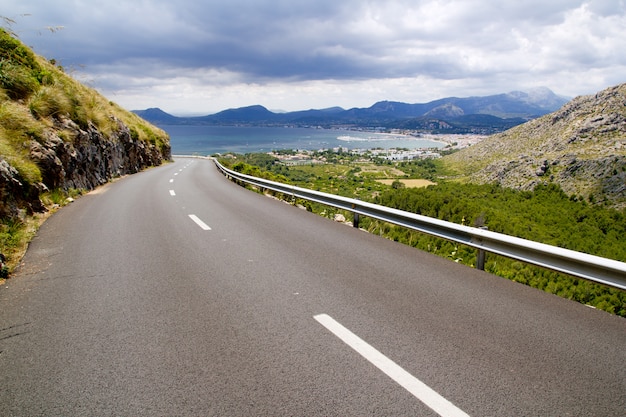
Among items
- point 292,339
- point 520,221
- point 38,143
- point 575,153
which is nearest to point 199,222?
point 292,339

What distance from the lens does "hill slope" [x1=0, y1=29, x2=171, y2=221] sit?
8930 millimetres

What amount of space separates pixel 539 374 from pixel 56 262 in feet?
21.7

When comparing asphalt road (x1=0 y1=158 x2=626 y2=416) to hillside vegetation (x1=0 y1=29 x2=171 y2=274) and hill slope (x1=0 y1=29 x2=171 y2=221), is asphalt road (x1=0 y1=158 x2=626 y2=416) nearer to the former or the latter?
hillside vegetation (x1=0 y1=29 x2=171 y2=274)

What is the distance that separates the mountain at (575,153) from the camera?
73000 mm

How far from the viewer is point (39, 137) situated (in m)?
11.8

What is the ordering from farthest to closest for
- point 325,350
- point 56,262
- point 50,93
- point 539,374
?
point 50,93 → point 56,262 → point 325,350 → point 539,374

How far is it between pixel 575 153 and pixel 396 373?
337ft

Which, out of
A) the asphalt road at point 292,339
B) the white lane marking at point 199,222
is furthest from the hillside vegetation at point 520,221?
the white lane marking at point 199,222

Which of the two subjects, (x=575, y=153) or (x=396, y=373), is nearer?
(x=396, y=373)

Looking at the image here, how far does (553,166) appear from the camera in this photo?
84000 millimetres

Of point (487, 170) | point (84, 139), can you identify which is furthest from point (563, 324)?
point (487, 170)

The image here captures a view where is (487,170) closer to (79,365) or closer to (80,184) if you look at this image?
(80,184)

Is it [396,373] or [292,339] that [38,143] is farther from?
[396,373]

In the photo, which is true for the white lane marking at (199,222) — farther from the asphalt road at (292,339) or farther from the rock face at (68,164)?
the rock face at (68,164)
